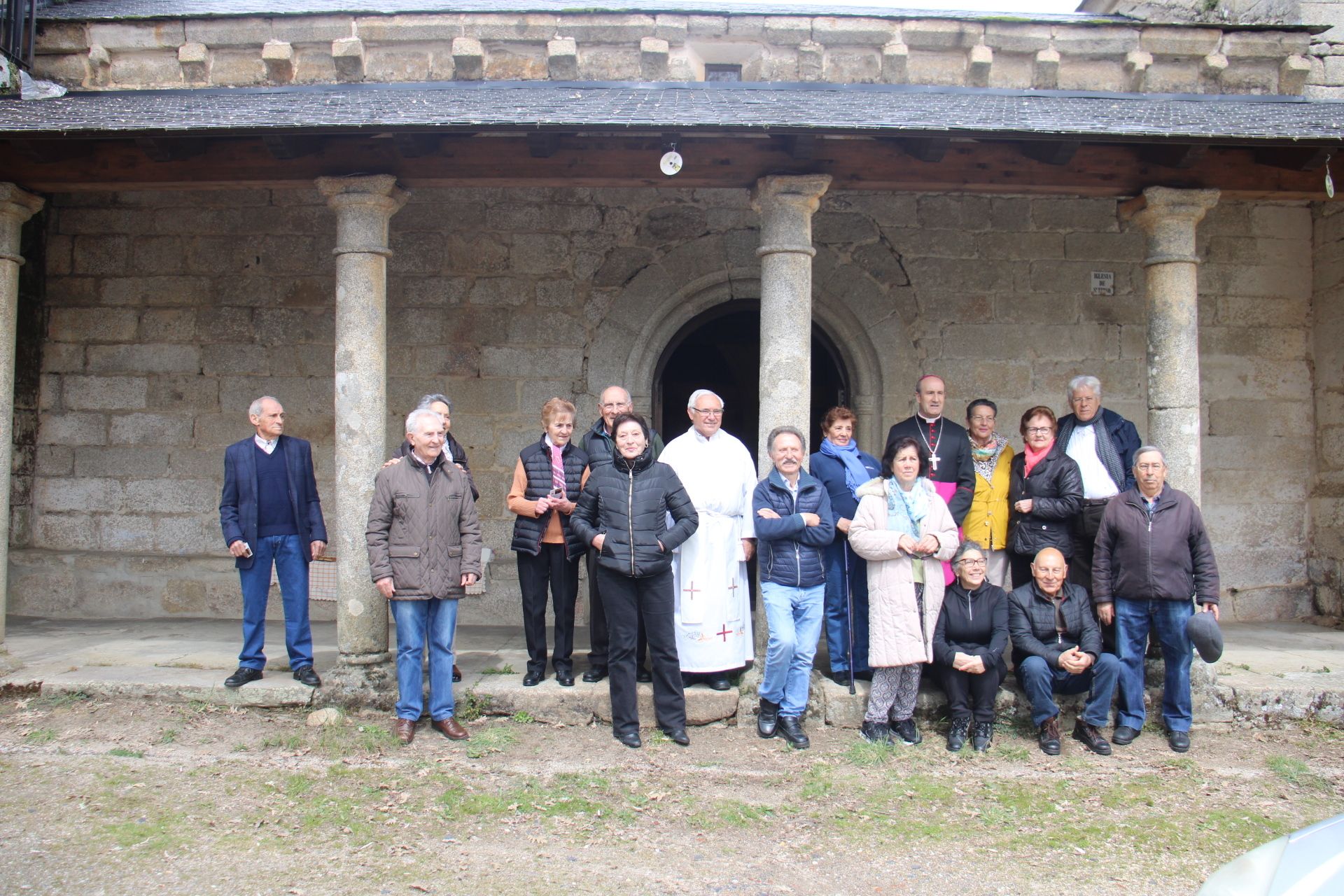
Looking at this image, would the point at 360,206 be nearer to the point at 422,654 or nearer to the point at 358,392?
the point at 358,392

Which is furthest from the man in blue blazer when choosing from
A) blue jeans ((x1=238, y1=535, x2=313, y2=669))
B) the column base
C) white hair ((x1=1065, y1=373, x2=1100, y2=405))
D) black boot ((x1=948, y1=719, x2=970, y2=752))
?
white hair ((x1=1065, y1=373, x2=1100, y2=405))

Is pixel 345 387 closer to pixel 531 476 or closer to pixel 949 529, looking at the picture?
pixel 531 476

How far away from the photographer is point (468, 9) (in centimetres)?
663

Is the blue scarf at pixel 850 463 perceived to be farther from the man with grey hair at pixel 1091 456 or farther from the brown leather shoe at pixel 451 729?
the brown leather shoe at pixel 451 729

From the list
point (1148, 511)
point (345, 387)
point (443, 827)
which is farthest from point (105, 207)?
point (1148, 511)

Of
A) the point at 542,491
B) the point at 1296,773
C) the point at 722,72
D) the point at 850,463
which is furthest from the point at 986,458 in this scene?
the point at 722,72

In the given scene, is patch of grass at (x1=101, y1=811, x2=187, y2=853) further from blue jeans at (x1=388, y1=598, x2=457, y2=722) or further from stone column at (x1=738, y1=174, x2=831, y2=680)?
stone column at (x1=738, y1=174, x2=831, y2=680)

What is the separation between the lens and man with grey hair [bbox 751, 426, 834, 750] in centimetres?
484

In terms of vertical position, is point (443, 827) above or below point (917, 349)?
below

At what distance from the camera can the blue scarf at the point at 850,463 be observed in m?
5.27

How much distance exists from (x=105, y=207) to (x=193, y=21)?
1.65 metres

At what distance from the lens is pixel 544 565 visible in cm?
528

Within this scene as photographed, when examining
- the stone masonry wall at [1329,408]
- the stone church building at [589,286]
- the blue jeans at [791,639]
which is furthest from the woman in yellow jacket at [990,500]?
the stone masonry wall at [1329,408]

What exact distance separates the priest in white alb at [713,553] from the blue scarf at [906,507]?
0.74 metres
